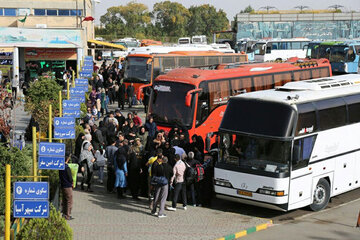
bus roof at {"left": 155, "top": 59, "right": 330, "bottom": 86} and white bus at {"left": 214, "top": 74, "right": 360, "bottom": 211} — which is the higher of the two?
bus roof at {"left": 155, "top": 59, "right": 330, "bottom": 86}

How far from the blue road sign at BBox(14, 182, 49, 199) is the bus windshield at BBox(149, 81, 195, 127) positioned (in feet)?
38.6

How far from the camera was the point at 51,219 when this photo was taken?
11.6 m

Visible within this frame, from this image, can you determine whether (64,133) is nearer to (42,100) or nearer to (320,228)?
(42,100)

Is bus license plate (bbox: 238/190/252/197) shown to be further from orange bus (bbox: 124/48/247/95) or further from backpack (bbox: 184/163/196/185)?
orange bus (bbox: 124/48/247/95)

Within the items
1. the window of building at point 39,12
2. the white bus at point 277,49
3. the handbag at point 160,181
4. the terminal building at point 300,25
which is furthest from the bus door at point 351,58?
the terminal building at point 300,25

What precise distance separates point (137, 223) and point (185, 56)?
24.4 meters

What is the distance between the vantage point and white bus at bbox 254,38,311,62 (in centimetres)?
6356

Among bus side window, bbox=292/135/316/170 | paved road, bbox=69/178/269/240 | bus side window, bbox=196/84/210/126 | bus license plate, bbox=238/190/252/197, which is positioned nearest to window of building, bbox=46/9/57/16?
bus side window, bbox=196/84/210/126

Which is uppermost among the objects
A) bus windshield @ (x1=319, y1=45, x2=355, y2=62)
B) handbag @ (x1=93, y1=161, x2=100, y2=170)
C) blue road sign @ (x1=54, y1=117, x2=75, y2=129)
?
bus windshield @ (x1=319, y1=45, x2=355, y2=62)

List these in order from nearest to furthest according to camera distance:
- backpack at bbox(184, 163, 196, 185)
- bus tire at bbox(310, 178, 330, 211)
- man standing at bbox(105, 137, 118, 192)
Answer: backpack at bbox(184, 163, 196, 185) → bus tire at bbox(310, 178, 330, 211) → man standing at bbox(105, 137, 118, 192)

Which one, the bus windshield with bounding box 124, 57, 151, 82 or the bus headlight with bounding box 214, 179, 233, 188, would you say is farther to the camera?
the bus windshield with bounding box 124, 57, 151, 82

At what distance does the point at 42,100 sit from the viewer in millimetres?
24391

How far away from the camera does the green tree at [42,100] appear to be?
23.9m

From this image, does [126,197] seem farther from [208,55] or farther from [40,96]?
[208,55]
